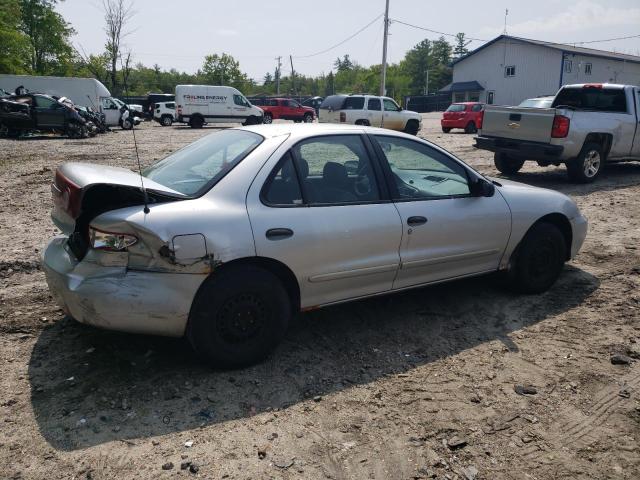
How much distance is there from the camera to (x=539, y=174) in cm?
1167

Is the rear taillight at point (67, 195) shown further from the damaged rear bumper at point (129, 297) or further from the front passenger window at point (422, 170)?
the front passenger window at point (422, 170)

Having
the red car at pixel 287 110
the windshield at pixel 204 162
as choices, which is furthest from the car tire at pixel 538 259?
the red car at pixel 287 110

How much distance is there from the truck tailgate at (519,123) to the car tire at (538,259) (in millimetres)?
5557

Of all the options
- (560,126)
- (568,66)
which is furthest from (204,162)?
(568,66)

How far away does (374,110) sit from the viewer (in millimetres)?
22328

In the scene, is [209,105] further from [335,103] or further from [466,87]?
[466,87]

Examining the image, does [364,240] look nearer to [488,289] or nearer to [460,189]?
[460,189]

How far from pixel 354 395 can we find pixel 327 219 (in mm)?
1140

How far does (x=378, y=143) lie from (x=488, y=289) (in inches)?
74.6

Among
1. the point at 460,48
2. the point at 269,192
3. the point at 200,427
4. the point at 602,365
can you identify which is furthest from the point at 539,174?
the point at 460,48

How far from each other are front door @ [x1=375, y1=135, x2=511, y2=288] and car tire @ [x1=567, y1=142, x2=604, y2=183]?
6.69 m

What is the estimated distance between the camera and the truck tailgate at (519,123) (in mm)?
9578

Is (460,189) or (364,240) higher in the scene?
(460,189)

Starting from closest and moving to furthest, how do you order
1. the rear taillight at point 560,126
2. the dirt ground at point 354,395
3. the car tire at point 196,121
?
the dirt ground at point 354,395 → the rear taillight at point 560,126 → the car tire at point 196,121
